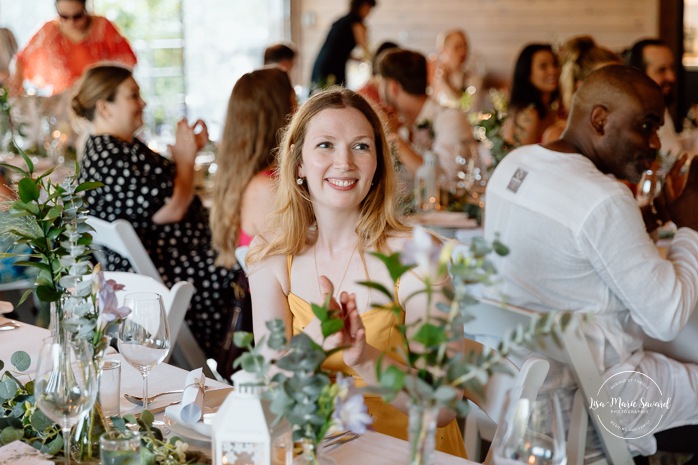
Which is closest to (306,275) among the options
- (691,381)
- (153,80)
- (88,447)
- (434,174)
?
(88,447)

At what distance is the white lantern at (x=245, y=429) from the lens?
4.04 ft

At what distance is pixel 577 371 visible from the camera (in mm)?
2090

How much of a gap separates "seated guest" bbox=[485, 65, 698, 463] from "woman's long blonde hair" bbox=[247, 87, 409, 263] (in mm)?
504

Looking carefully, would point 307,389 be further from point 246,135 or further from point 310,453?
point 246,135

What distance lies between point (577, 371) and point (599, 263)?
14.3 inches

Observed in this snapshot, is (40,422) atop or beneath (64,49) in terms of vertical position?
beneath

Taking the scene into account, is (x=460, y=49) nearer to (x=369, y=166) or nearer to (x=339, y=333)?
(x=369, y=166)

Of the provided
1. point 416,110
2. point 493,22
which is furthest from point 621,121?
point 493,22

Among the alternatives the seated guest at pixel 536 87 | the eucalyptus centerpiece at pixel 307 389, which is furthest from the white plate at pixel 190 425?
the seated guest at pixel 536 87

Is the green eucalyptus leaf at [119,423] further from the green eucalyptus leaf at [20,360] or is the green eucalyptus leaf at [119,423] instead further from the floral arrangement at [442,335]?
the floral arrangement at [442,335]

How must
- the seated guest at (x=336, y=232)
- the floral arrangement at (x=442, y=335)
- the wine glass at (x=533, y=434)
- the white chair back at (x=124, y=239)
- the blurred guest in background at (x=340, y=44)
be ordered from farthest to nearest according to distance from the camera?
the blurred guest in background at (x=340, y=44), the white chair back at (x=124, y=239), the seated guest at (x=336, y=232), the wine glass at (x=533, y=434), the floral arrangement at (x=442, y=335)

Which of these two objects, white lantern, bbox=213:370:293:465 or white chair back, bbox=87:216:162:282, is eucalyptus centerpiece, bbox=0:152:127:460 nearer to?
white lantern, bbox=213:370:293:465

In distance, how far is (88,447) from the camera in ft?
4.85

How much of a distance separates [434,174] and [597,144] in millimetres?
1802
